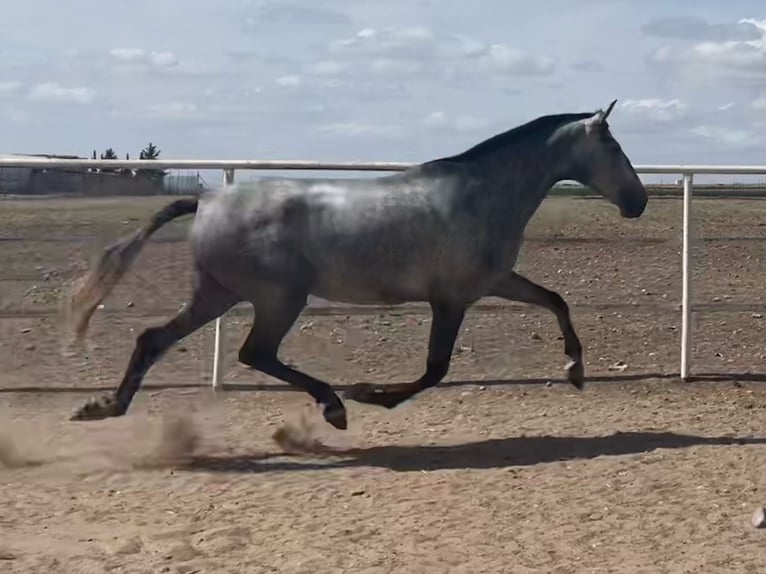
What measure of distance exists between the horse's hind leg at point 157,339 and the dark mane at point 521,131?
1.54 meters

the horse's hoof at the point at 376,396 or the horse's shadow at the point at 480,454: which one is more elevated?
the horse's hoof at the point at 376,396

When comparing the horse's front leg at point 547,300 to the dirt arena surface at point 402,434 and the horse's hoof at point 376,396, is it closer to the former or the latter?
the dirt arena surface at point 402,434

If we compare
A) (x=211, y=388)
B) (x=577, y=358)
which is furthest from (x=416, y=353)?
(x=577, y=358)

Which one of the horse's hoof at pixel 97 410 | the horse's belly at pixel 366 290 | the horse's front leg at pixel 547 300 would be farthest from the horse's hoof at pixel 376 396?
the horse's hoof at pixel 97 410

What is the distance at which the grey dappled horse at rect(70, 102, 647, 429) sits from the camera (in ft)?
19.4

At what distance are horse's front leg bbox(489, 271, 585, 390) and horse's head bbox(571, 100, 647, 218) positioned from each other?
2.08 feet

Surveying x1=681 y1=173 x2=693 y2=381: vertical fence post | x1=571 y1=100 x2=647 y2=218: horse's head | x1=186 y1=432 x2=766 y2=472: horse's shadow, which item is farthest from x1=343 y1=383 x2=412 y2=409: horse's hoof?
Answer: x1=681 y1=173 x2=693 y2=381: vertical fence post

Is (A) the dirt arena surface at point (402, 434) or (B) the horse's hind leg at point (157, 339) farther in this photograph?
(B) the horse's hind leg at point (157, 339)

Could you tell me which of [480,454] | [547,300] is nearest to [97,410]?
[480,454]

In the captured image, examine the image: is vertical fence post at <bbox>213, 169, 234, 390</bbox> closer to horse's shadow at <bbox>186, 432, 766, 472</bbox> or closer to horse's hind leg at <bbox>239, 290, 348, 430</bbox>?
horse's hind leg at <bbox>239, 290, 348, 430</bbox>

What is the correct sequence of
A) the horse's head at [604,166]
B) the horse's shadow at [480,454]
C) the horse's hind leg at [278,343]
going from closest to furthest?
the horse's shadow at [480,454] < the horse's hind leg at [278,343] < the horse's head at [604,166]

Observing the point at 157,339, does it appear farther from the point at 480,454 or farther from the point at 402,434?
the point at 480,454

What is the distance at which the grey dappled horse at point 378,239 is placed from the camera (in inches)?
233

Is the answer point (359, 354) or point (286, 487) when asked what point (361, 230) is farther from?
point (359, 354)
